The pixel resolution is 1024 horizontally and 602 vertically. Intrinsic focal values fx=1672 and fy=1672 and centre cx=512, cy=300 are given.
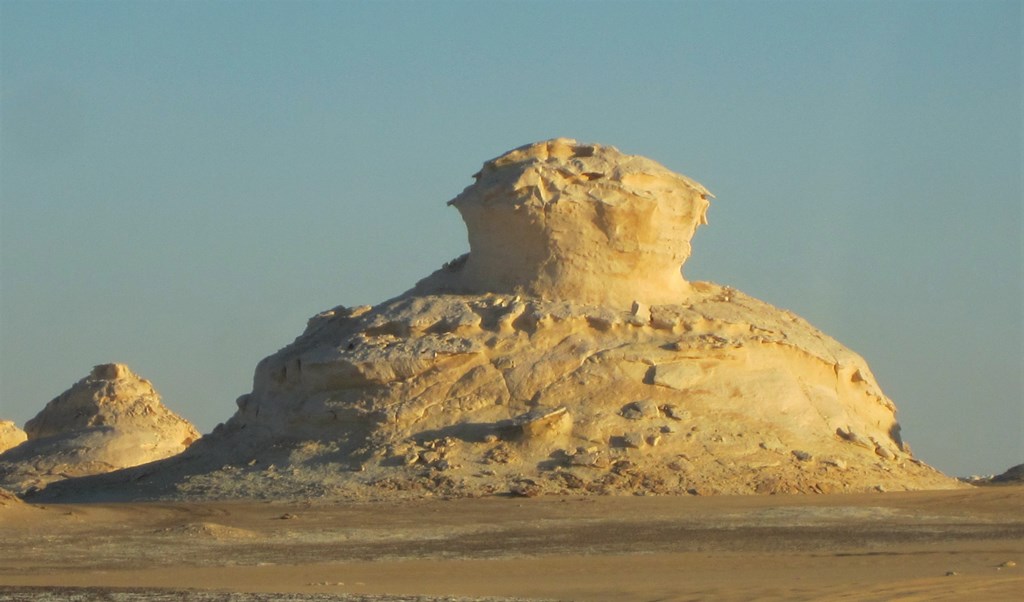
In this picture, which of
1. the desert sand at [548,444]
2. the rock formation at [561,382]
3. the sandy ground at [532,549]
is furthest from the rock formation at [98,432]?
the sandy ground at [532,549]

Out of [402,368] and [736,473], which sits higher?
[402,368]

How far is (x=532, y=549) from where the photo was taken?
58.0 ft

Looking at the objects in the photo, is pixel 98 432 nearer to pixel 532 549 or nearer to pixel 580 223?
pixel 580 223

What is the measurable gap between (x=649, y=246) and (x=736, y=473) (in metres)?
4.29

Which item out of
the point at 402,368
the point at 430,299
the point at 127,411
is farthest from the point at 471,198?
the point at 127,411

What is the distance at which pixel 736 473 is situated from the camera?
22.6 m

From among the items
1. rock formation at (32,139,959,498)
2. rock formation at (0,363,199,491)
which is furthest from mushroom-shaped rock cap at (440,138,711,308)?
rock formation at (0,363,199,491)

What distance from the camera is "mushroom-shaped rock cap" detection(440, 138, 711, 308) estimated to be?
24922mm

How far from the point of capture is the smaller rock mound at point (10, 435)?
41.9 metres

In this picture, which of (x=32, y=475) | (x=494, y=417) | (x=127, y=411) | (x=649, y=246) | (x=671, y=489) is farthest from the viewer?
(x=127, y=411)

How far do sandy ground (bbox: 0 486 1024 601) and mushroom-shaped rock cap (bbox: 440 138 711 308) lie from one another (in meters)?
4.73

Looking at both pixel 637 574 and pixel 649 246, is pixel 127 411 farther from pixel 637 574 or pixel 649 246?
pixel 637 574

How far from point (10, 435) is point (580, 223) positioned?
22.6m

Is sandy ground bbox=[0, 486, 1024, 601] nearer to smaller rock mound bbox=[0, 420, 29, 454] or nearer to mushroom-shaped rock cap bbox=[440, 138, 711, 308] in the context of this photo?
mushroom-shaped rock cap bbox=[440, 138, 711, 308]
